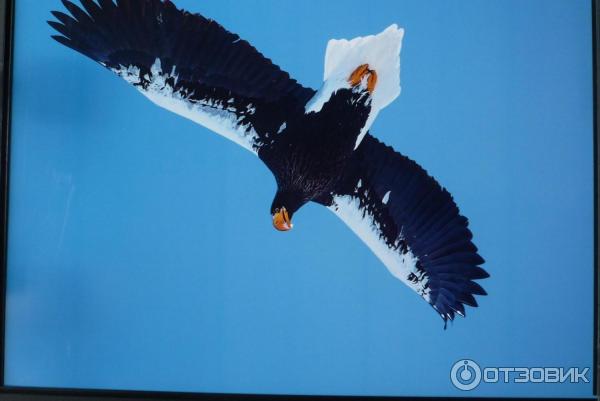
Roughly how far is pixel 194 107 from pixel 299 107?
A: 32 centimetres

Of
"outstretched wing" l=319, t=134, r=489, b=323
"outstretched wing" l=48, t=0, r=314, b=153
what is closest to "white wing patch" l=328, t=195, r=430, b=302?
"outstretched wing" l=319, t=134, r=489, b=323

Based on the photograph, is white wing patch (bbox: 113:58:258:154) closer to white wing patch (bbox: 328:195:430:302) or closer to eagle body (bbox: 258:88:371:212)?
eagle body (bbox: 258:88:371:212)

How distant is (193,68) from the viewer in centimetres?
175

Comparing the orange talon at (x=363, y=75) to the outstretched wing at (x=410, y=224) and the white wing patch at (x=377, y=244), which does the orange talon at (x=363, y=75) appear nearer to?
the outstretched wing at (x=410, y=224)

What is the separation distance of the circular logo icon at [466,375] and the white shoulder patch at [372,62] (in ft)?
2.41

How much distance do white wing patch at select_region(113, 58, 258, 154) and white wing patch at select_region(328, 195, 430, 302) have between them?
0.32m

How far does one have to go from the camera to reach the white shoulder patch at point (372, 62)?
171 cm

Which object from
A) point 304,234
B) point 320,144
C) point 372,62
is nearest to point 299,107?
point 320,144

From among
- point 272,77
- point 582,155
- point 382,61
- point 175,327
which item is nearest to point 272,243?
point 175,327

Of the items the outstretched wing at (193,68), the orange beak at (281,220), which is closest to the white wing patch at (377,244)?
the orange beak at (281,220)

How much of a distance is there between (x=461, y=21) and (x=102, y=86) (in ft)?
3.66

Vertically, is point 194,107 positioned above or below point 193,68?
below

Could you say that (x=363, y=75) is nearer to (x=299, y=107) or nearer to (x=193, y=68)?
(x=299, y=107)

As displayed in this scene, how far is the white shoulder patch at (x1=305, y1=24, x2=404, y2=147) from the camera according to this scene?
1.71m
